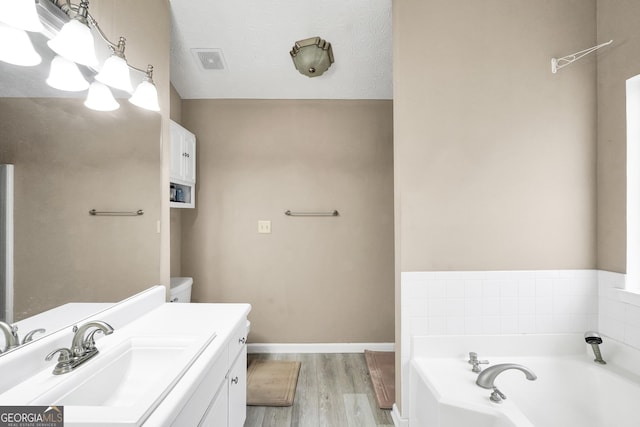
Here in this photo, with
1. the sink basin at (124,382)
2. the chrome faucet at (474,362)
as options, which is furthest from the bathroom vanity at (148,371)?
the chrome faucet at (474,362)

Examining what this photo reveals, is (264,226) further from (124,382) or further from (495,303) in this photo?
(495,303)

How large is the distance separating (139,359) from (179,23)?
2172 mm

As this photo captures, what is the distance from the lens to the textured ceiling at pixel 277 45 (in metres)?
1.97

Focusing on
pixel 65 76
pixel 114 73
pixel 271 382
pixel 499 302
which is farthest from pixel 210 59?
pixel 499 302

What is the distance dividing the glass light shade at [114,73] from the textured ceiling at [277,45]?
1023 millimetres

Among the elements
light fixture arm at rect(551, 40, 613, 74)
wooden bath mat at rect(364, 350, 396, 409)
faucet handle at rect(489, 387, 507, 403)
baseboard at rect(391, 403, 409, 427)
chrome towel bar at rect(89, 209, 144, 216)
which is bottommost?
wooden bath mat at rect(364, 350, 396, 409)

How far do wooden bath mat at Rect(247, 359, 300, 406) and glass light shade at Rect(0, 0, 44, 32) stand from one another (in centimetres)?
222

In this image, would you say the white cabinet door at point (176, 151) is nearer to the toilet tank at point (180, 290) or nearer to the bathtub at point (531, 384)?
the toilet tank at point (180, 290)

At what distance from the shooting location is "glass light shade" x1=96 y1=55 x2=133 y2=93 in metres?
1.23

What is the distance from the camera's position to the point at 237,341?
1451 mm

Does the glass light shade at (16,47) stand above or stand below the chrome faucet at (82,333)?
above

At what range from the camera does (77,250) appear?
1.14 meters

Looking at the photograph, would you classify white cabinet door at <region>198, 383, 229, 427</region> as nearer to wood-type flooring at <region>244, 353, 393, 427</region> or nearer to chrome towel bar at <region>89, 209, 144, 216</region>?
wood-type flooring at <region>244, 353, 393, 427</region>

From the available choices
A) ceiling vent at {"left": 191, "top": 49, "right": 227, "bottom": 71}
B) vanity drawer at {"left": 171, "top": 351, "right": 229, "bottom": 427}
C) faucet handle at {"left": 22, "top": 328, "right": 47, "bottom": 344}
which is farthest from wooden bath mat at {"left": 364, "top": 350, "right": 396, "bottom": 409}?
ceiling vent at {"left": 191, "top": 49, "right": 227, "bottom": 71}
